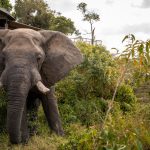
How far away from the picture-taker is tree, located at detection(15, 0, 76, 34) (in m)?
37.1

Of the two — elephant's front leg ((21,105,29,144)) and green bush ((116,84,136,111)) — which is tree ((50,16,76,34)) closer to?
green bush ((116,84,136,111))

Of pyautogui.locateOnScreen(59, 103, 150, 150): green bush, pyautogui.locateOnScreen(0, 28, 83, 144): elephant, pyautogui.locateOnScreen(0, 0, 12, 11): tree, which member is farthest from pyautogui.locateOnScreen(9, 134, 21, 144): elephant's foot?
pyautogui.locateOnScreen(0, 0, 12, 11): tree

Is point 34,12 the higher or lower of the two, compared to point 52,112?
higher

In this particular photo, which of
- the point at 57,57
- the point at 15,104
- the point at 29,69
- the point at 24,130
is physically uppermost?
the point at 57,57

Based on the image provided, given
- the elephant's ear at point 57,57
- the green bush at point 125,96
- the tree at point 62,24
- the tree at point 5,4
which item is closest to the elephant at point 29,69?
the elephant's ear at point 57,57

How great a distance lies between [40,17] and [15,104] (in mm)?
30088

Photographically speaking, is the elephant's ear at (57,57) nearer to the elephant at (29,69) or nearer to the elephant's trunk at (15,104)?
the elephant at (29,69)

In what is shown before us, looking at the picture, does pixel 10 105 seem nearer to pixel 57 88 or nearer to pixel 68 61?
pixel 68 61

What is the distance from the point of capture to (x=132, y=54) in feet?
13.0

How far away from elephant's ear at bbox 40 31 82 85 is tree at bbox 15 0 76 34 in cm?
2585

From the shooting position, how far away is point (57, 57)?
31.0ft

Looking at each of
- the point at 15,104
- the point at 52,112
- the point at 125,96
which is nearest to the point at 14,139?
the point at 15,104

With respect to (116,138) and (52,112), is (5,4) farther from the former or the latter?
(116,138)

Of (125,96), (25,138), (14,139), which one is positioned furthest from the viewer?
(125,96)
